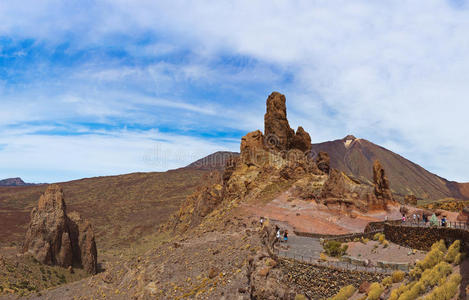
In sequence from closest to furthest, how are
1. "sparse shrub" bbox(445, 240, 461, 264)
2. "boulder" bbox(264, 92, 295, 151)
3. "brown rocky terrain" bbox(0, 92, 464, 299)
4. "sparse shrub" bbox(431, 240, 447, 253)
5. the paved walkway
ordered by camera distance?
"sparse shrub" bbox(445, 240, 461, 264) < "sparse shrub" bbox(431, 240, 447, 253) < "brown rocky terrain" bbox(0, 92, 464, 299) < the paved walkway < "boulder" bbox(264, 92, 295, 151)

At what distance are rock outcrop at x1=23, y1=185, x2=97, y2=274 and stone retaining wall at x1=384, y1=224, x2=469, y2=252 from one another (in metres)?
40.1

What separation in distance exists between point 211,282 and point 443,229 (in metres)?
12.4

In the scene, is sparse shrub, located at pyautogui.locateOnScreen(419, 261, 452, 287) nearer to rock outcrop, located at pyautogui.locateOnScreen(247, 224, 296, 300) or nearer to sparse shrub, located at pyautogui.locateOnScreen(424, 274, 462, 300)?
sparse shrub, located at pyautogui.locateOnScreen(424, 274, 462, 300)

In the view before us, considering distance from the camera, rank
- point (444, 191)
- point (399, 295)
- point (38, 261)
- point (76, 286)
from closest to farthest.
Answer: point (399, 295) < point (76, 286) < point (38, 261) < point (444, 191)

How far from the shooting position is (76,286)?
33.9 m

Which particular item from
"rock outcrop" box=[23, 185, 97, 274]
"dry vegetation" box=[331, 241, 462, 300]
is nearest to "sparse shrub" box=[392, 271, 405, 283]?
"dry vegetation" box=[331, 241, 462, 300]

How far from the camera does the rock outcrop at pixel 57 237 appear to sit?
45.2 meters

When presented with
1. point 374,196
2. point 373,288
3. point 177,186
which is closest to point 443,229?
point 373,288

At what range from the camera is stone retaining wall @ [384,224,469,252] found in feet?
52.2

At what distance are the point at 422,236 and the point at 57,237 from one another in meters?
43.4

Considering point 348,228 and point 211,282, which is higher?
point 348,228

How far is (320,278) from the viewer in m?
16.9

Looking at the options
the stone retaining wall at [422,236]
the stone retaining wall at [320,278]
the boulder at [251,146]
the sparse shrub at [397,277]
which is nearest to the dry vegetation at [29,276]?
the boulder at [251,146]

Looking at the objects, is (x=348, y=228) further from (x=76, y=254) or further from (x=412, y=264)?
(x=76, y=254)
